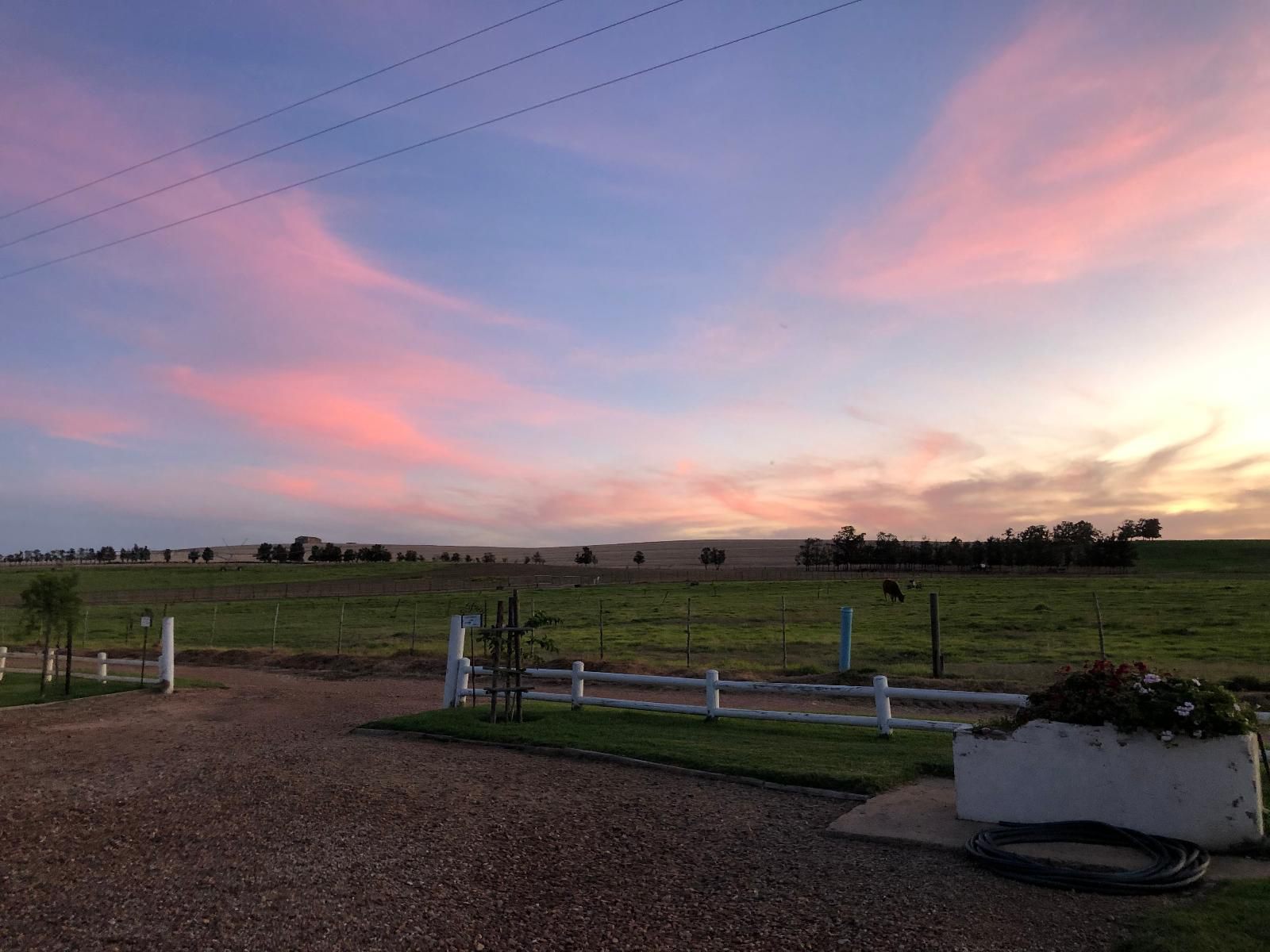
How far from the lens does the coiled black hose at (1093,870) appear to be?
5812mm

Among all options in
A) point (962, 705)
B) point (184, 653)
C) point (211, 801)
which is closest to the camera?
point (211, 801)

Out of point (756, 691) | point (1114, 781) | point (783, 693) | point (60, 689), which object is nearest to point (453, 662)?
point (756, 691)

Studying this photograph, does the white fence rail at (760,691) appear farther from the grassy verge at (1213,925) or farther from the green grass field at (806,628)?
the grassy verge at (1213,925)

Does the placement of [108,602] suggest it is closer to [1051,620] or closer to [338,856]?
[1051,620]

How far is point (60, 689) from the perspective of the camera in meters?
19.7

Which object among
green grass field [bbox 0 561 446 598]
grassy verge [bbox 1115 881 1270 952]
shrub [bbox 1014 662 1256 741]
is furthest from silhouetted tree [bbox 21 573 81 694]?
green grass field [bbox 0 561 446 598]

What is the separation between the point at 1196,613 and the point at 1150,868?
116 feet

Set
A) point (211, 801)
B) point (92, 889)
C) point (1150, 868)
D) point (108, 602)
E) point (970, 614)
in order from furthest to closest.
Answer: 1. point (108, 602)
2. point (970, 614)
3. point (211, 801)
4. point (92, 889)
5. point (1150, 868)

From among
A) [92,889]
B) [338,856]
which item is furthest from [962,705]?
[92,889]

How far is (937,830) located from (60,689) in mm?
19734

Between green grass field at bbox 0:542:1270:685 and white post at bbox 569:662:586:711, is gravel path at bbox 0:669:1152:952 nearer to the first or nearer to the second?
white post at bbox 569:662:586:711

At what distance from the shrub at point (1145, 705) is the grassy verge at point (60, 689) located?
1830 centimetres

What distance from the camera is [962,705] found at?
53.8ft

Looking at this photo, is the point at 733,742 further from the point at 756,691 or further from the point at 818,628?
the point at 818,628
